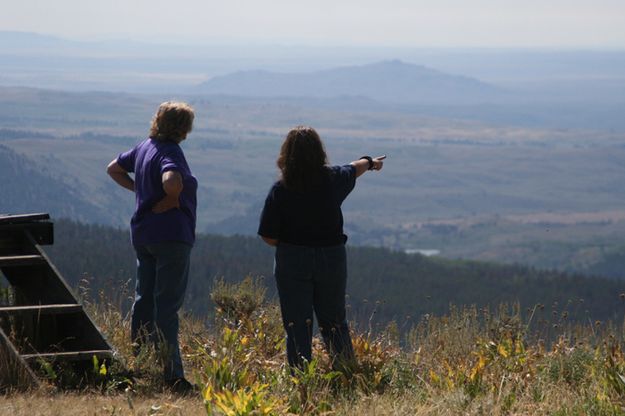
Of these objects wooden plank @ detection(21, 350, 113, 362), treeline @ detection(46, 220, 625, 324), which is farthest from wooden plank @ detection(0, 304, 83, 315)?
treeline @ detection(46, 220, 625, 324)

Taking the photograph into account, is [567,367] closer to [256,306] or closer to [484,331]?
[484,331]

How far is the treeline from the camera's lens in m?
89.9

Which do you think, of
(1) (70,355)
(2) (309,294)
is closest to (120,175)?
(1) (70,355)

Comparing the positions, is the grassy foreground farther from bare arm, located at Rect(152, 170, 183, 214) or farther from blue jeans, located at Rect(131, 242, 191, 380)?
bare arm, located at Rect(152, 170, 183, 214)

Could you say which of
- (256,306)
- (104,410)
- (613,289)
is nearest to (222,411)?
(104,410)

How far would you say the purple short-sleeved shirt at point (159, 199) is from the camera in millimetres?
6980

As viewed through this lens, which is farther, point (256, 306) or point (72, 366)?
point (256, 306)

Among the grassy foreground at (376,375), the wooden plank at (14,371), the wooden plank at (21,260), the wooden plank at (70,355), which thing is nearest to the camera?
the grassy foreground at (376,375)

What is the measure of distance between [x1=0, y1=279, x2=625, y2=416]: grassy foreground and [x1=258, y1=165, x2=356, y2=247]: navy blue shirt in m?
0.78

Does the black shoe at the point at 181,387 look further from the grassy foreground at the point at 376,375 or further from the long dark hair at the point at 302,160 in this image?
A: the long dark hair at the point at 302,160

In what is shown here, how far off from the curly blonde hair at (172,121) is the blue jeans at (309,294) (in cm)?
102

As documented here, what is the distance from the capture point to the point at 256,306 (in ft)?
28.2

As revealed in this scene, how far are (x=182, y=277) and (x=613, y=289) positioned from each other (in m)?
109

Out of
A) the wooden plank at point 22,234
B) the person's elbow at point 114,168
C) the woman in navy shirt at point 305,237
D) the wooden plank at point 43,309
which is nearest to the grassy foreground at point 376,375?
the woman in navy shirt at point 305,237
